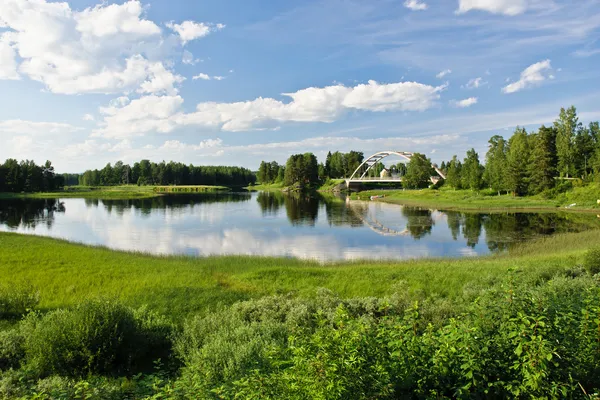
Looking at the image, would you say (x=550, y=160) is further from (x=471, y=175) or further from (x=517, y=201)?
(x=471, y=175)

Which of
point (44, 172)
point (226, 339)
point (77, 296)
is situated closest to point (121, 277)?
point (77, 296)

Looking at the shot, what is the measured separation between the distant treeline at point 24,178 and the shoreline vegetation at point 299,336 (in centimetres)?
10068

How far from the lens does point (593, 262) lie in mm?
13203

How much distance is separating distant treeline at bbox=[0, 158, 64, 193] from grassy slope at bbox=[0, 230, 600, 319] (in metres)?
95.4

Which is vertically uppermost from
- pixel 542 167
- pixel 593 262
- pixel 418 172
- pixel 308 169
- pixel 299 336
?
pixel 308 169

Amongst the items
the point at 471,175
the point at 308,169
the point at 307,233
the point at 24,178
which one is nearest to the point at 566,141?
the point at 471,175

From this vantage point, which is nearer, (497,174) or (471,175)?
(497,174)

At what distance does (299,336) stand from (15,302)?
9.28 m

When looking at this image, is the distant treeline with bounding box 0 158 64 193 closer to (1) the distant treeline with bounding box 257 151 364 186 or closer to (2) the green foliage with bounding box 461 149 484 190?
(1) the distant treeline with bounding box 257 151 364 186

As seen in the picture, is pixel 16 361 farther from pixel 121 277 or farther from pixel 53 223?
pixel 53 223

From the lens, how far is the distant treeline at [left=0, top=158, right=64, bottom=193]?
9575cm

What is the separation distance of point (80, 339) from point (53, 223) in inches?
1607

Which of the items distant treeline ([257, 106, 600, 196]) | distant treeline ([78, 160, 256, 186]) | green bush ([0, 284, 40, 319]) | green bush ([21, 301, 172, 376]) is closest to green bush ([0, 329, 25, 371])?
green bush ([21, 301, 172, 376])

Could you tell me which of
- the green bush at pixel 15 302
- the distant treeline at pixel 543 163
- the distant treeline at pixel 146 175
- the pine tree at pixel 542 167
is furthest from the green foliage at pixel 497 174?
the distant treeline at pixel 146 175
